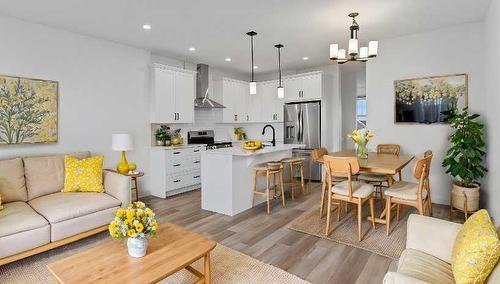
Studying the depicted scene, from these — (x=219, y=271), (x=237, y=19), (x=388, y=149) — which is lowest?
(x=219, y=271)

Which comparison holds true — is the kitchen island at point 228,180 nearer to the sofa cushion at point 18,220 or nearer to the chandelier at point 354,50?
the chandelier at point 354,50

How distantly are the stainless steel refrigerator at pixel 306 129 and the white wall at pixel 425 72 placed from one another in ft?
4.96

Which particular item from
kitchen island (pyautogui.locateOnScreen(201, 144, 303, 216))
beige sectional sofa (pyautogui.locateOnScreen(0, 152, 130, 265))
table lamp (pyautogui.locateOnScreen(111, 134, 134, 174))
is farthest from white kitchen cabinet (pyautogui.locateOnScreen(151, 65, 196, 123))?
beige sectional sofa (pyautogui.locateOnScreen(0, 152, 130, 265))

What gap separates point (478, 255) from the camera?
1.32 m

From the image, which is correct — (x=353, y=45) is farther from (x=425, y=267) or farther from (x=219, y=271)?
(x=219, y=271)

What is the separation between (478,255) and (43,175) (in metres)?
4.24

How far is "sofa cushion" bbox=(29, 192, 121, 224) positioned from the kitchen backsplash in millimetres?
2105

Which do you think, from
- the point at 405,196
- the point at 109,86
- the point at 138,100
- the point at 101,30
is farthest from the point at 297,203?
the point at 101,30

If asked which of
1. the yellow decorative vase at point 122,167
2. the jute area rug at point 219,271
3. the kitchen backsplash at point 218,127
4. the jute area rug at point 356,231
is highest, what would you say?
the kitchen backsplash at point 218,127

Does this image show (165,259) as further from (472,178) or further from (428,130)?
(428,130)

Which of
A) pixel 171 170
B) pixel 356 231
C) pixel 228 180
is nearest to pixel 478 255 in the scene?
pixel 356 231

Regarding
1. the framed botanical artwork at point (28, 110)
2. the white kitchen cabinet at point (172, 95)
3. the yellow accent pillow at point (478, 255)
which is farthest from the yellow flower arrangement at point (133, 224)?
the white kitchen cabinet at point (172, 95)

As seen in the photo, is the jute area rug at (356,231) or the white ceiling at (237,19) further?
the white ceiling at (237,19)

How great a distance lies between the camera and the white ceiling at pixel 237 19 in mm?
3230
